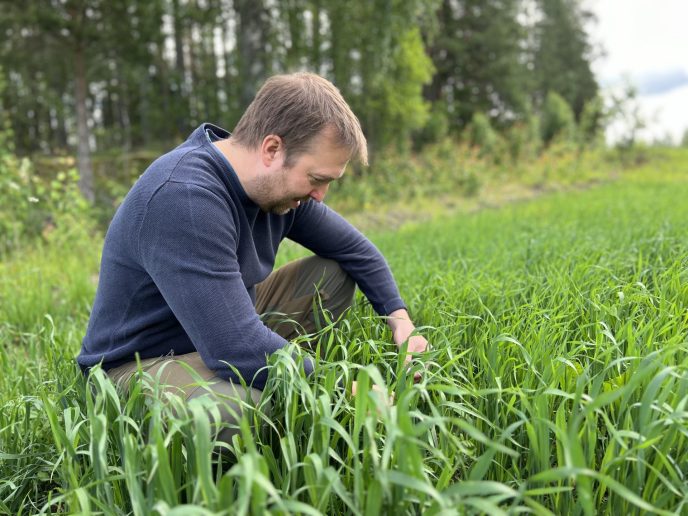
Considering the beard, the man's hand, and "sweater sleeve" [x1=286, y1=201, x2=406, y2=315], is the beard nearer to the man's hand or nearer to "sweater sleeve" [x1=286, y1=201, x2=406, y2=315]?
"sweater sleeve" [x1=286, y1=201, x2=406, y2=315]

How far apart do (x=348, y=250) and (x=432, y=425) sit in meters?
1.22

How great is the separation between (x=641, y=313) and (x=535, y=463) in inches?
40.2

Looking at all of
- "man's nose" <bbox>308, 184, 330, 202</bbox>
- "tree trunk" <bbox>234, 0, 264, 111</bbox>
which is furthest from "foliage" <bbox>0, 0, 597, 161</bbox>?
"man's nose" <bbox>308, 184, 330, 202</bbox>

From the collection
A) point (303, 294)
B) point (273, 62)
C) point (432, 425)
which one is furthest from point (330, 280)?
point (273, 62)

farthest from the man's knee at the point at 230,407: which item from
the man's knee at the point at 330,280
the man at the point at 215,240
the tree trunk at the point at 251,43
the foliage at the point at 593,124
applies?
the foliage at the point at 593,124

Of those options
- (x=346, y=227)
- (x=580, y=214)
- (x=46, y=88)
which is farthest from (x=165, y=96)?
(x=346, y=227)

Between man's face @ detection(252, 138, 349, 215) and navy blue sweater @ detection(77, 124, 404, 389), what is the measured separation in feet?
0.26

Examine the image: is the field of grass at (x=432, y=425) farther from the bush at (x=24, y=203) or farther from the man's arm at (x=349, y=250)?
→ the bush at (x=24, y=203)

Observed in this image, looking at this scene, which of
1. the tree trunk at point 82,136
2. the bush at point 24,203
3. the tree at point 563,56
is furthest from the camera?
the tree at point 563,56

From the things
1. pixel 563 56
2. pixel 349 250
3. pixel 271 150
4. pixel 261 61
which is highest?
pixel 563 56

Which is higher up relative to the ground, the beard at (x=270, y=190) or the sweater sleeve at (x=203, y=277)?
the beard at (x=270, y=190)

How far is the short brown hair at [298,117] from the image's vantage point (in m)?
1.70

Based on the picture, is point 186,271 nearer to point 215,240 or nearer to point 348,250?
point 215,240

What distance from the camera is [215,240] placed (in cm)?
157
